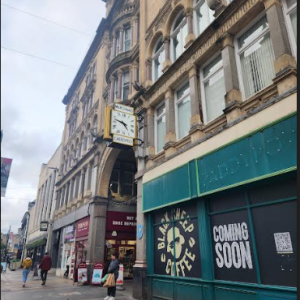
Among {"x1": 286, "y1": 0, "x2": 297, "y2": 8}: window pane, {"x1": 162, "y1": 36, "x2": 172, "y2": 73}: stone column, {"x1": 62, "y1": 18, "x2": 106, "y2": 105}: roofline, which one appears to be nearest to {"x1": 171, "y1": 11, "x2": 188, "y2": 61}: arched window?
{"x1": 162, "y1": 36, "x2": 172, "y2": 73}: stone column

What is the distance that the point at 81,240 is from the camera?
18375 mm

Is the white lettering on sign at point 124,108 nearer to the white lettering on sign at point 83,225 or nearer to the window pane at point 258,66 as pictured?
the window pane at point 258,66

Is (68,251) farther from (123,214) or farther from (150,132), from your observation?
(150,132)

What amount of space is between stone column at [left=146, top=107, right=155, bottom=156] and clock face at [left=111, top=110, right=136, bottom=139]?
0.74 metres

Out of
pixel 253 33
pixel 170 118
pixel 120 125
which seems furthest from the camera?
pixel 120 125

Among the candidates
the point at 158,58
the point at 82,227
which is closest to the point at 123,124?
the point at 158,58

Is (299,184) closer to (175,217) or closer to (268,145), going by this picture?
(268,145)

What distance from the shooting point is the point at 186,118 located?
1100cm

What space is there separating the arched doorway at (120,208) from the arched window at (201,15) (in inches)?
337

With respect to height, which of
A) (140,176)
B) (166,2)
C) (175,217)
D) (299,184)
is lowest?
(299,184)

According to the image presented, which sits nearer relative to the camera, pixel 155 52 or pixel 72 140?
pixel 155 52


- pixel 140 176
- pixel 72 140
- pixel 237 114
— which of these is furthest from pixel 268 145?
pixel 72 140

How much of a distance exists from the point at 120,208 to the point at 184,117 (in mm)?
9202

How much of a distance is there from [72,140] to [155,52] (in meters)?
15.6
